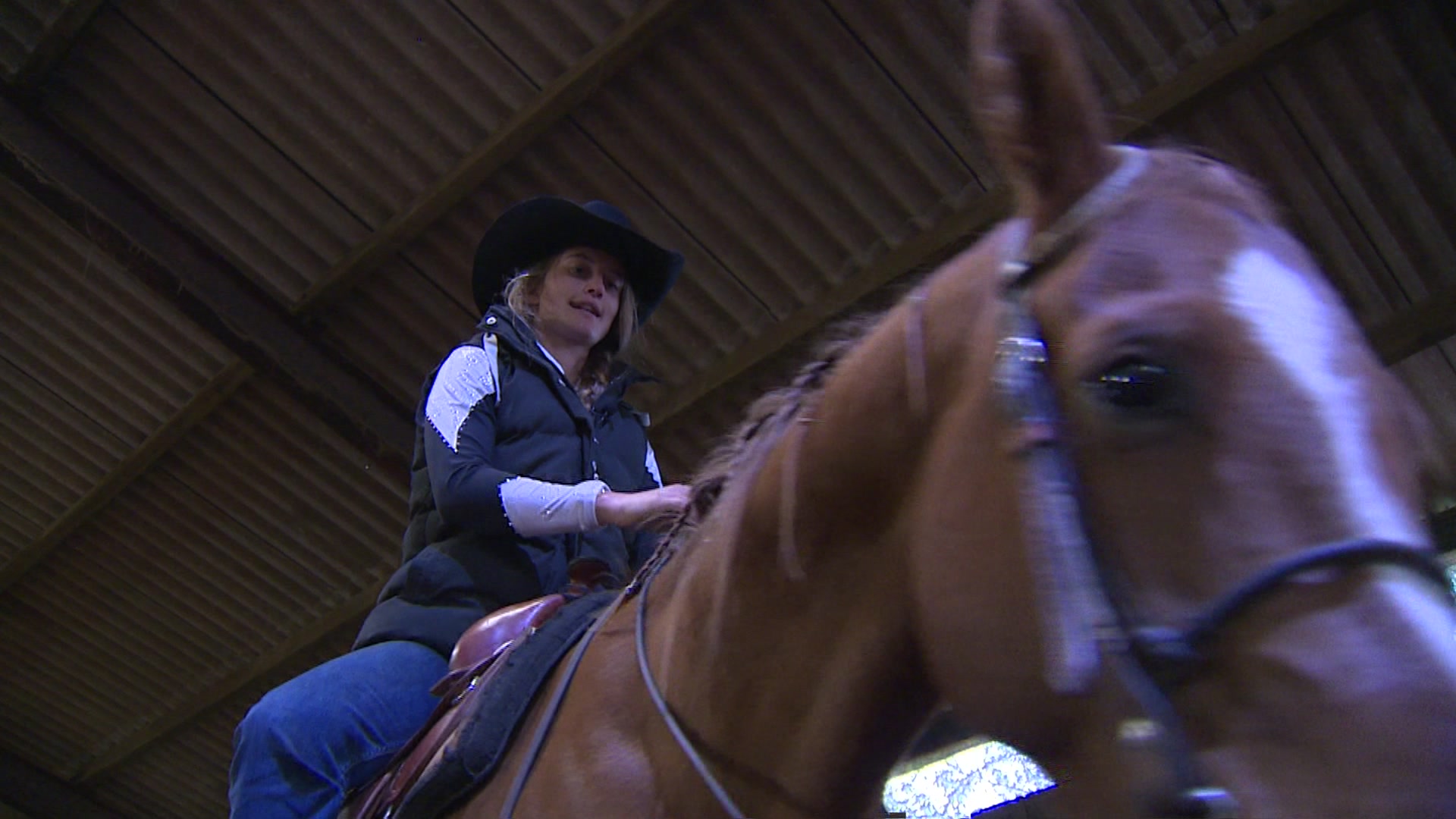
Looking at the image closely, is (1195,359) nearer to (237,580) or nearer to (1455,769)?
(1455,769)

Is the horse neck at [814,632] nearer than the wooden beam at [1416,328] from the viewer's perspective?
Yes

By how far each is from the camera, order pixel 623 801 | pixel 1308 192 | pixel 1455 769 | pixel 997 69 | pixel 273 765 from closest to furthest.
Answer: pixel 1455 769 < pixel 997 69 < pixel 623 801 < pixel 273 765 < pixel 1308 192

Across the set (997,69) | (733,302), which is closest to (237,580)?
(733,302)

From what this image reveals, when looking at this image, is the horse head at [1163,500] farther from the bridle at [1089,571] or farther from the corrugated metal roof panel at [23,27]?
the corrugated metal roof panel at [23,27]

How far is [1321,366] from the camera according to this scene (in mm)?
800

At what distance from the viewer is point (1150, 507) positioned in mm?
821

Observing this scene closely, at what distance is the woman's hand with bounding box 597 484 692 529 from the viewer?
1.54 metres

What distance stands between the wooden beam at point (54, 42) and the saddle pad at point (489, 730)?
4173 millimetres

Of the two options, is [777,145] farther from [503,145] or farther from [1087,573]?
[1087,573]

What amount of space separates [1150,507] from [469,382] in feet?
4.24

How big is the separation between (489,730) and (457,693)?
19 centimetres

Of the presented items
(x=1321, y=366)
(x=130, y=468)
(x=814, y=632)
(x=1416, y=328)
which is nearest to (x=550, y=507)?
(x=814, y=632)

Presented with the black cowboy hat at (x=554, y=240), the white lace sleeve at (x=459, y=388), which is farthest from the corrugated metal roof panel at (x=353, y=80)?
the white lace sleeve at (x=459, y=388)

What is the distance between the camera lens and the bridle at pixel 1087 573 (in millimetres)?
737
